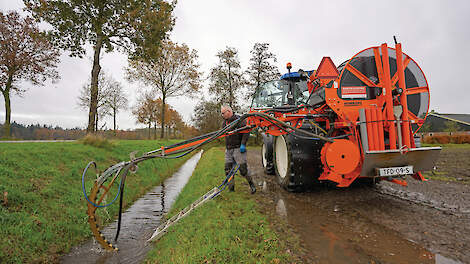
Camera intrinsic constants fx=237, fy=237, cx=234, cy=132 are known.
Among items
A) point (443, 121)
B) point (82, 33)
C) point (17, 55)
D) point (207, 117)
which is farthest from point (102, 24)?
point (443, 121)

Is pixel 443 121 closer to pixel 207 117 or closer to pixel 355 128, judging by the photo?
pixel 207 117

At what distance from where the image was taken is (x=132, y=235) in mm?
4426

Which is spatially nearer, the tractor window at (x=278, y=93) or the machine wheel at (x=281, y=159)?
the machine wheel at (x=281, y=159)

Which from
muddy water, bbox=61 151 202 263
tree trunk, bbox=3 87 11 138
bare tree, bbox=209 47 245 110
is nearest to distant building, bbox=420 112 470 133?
bare tree, bbox=209 47 245 110

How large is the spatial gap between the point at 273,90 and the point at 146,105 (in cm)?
2924

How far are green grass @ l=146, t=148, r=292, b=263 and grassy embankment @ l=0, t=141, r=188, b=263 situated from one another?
1.63 m

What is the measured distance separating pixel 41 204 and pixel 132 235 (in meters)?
1.78

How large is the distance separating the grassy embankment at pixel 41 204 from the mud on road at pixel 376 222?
346 cm

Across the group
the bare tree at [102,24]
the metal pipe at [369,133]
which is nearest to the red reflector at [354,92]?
the metal pipe at [369,133]

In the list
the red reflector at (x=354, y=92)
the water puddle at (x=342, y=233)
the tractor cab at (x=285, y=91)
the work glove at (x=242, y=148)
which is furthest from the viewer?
the tractor cab at (x=285, y=91)

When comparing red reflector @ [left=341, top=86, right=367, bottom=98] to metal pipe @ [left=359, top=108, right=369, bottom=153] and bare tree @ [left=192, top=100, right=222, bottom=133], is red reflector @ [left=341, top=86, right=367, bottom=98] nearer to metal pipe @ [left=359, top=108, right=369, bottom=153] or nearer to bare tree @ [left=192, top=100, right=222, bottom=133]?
metal pipe @ [left=359, top=108, right=369, bottom=153]

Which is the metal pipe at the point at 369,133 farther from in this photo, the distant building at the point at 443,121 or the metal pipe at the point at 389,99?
the distant building at the point at 443,121

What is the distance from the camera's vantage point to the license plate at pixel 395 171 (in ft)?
11.1

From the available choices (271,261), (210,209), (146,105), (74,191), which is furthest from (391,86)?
(146,105)
